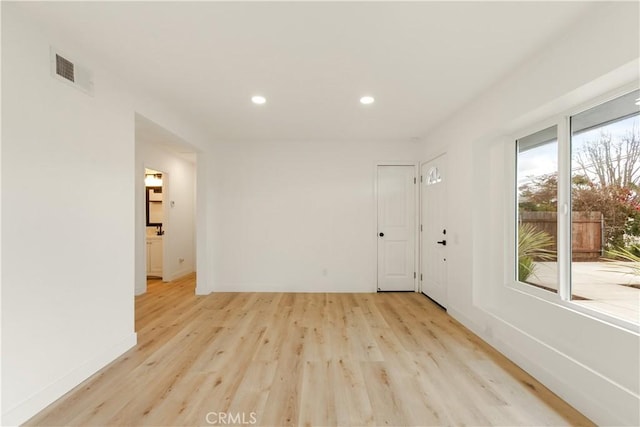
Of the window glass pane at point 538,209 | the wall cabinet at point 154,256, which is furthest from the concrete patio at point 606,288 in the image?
the wall cabinet at point 154,256

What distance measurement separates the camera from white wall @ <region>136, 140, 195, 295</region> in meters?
4.78

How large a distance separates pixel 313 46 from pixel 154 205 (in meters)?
5.83

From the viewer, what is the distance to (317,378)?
221cm

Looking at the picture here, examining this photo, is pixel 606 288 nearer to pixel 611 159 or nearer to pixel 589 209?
pixel 589 209

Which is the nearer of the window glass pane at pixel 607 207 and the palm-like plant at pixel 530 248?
the window glass pane at pixel 607 207

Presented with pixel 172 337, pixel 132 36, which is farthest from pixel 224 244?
pixel 132 36

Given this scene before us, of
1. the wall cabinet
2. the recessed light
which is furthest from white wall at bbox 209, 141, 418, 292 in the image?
the wall cabinet

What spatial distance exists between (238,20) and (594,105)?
2.58 meters

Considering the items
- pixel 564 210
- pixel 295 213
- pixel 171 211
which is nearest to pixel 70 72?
pixel 295 213

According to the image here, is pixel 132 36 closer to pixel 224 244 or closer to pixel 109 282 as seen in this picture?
pixel 109 282

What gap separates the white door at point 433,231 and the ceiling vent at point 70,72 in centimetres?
399

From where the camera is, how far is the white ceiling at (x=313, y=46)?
5.72 ft

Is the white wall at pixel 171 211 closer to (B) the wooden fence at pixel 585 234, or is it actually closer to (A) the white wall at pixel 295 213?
(A) the white wall at pixel 295 213

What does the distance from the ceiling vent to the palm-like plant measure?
4082 mm
